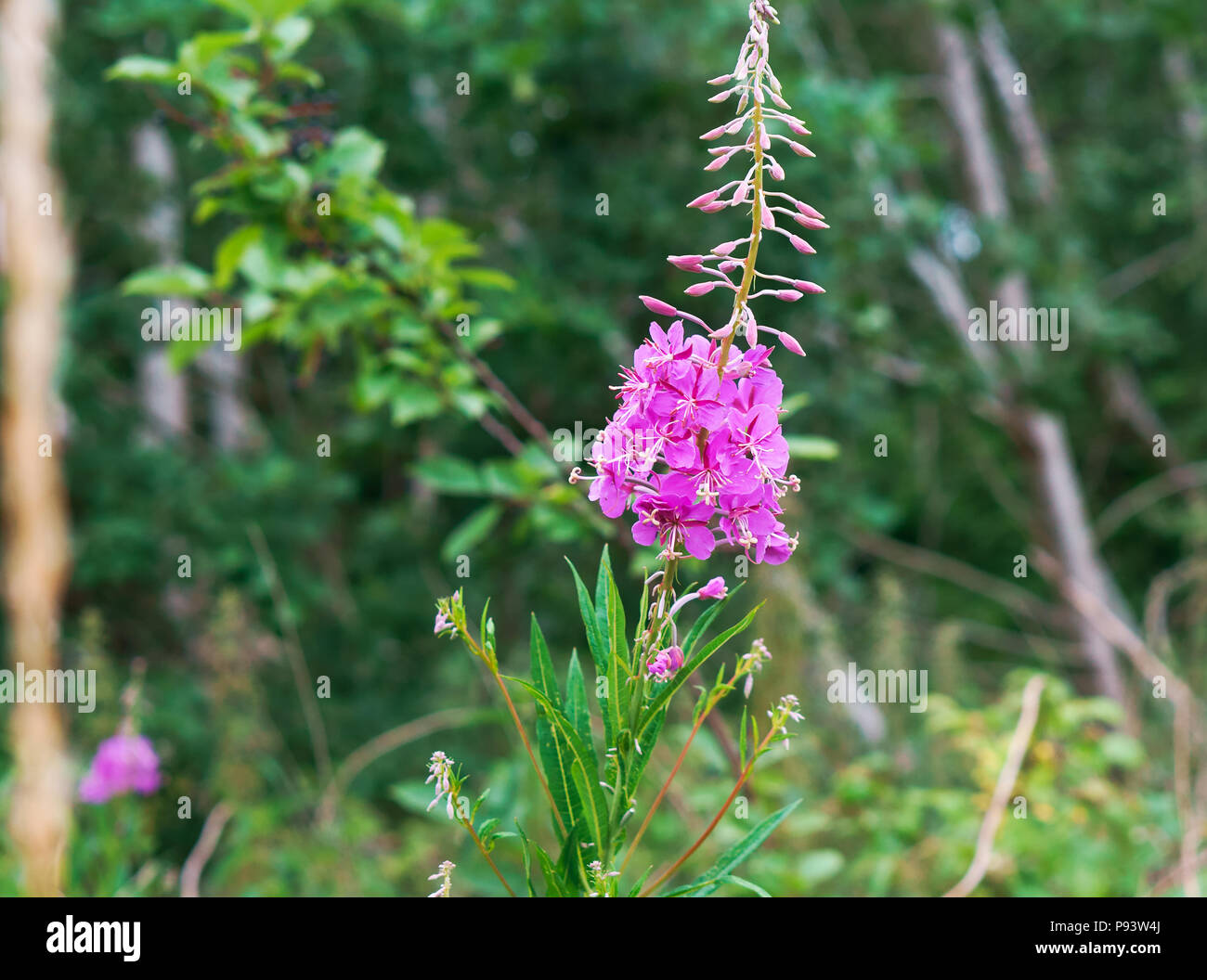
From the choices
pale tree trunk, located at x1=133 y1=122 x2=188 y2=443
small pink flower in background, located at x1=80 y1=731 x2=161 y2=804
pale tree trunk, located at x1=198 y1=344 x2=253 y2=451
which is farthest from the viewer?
pale tree trunk, located at x1=198 y1=344 x2=253 y2=451

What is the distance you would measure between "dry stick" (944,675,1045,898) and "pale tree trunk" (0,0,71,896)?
204 cm

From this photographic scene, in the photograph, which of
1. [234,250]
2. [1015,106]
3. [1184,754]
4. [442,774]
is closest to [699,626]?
[442,774]

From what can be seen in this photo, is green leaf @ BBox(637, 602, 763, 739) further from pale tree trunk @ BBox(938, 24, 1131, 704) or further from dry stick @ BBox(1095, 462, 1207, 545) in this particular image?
dry stick @ BBox(1095, 462, 1207, 545)

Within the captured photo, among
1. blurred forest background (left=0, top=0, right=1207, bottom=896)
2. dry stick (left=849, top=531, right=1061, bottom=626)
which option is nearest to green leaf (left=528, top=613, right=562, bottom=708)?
blurred forest background (left=0, top=0, right=1207, bottom=896)

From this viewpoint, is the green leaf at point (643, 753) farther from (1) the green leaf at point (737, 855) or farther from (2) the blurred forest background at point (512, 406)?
(2) the blurred forest background at point (512, 406)

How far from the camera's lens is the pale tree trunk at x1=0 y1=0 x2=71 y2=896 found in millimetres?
2129

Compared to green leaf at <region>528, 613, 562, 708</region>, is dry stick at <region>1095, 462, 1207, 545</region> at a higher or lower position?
higher

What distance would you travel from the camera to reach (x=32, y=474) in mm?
2598

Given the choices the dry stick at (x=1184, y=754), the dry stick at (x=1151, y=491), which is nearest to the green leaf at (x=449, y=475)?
the dry stick at (x=1184, y=754)

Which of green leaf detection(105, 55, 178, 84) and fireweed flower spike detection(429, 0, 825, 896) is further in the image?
green leaf detection(105, 55, 178, 84)

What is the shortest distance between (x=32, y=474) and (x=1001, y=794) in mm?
2815

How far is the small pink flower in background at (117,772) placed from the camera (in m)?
3.13

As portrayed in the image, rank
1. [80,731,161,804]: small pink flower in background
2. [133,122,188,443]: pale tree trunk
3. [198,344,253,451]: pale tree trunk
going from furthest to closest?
[198,344,253,451]: pale tree trunk, [133,122,188,443]: pale tree trunk, [80,731,161,804]: small pink flower in background

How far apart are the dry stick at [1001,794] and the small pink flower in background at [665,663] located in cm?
153
